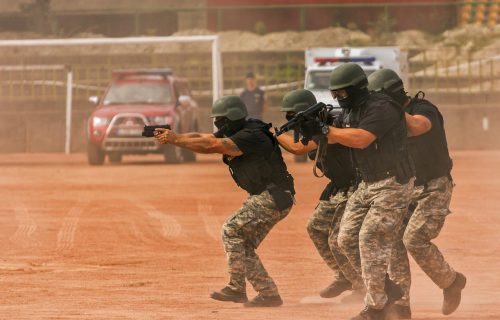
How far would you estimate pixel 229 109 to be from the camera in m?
10.5

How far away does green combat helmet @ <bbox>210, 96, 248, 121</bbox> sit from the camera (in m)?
10.5

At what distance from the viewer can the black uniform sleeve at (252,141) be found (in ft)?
33.8

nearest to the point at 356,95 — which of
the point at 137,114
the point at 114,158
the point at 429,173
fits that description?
the point at 429,173

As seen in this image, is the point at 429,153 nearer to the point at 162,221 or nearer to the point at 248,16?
the point at 162,221

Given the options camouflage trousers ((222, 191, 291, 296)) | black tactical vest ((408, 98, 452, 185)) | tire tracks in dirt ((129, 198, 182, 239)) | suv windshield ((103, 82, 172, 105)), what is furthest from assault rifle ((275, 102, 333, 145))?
suv windshield ((103, 82, 172, 105))

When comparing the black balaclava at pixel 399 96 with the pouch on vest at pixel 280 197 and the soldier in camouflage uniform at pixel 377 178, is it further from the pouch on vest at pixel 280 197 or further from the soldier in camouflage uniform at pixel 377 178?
the pouch on vest at pixel 280 197

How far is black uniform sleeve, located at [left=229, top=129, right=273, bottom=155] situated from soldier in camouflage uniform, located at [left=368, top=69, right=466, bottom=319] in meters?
0.96

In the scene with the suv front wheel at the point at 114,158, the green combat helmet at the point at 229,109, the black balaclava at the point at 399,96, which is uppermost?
the black balaclava at the point at 399,96

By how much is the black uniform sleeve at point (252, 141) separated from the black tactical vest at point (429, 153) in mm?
1096

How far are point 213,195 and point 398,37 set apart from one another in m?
22.9

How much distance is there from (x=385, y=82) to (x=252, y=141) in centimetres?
113


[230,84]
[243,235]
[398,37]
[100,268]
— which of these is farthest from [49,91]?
[243,235]

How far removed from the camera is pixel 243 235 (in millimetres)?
10562

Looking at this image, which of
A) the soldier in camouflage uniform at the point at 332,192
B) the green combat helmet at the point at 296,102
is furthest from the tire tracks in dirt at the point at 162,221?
the green combat helmet at the point at 296,102
